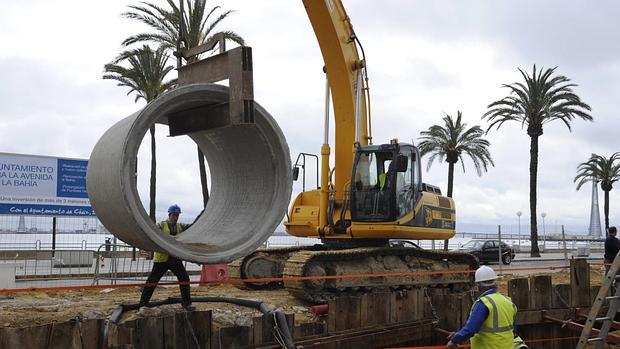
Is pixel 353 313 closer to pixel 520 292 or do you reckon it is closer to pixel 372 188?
pixel 520 292

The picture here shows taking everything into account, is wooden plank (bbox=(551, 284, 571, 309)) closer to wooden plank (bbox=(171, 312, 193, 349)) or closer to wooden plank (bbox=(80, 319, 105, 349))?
wooden plank (bbox=(171, 312, 193, 349))

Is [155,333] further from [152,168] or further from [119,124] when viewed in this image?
[152,168]

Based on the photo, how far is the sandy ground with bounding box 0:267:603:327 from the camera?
9422 mm

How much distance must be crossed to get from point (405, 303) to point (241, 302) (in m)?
2.35

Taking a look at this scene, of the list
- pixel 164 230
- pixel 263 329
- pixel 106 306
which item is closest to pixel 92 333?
pixel 263 329

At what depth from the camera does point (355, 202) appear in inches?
510

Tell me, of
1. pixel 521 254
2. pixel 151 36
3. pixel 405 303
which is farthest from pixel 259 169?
pixel 521 254

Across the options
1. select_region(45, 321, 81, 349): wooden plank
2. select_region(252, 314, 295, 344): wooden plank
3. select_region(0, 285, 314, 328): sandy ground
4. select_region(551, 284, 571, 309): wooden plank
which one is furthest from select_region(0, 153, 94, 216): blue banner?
select_region(45, 321, 81, 349): wooden plank

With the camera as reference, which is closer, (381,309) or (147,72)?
(381,309)

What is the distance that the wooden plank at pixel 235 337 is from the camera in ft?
23.3

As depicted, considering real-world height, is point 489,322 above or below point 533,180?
below

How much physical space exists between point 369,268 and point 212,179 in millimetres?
5070

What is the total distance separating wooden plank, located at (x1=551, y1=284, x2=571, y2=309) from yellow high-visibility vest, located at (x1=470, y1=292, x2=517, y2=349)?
6.15 m

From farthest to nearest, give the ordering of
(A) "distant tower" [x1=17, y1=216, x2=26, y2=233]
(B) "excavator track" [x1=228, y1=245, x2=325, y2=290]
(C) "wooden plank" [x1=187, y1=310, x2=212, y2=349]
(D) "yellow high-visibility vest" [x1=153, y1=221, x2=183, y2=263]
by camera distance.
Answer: (A) "distant tower" [x1=17, y1=216, x2=26, y2=233] → (B) "excavator track" [x1=228, y1=245, x2=325, y2=290] → (D) "yellow high-visibility vest" [x1=153, y1=221, x2=183, y2=263] → (C) "wooden plank" [x1=187, y1=310, x2=212, y2=349]
